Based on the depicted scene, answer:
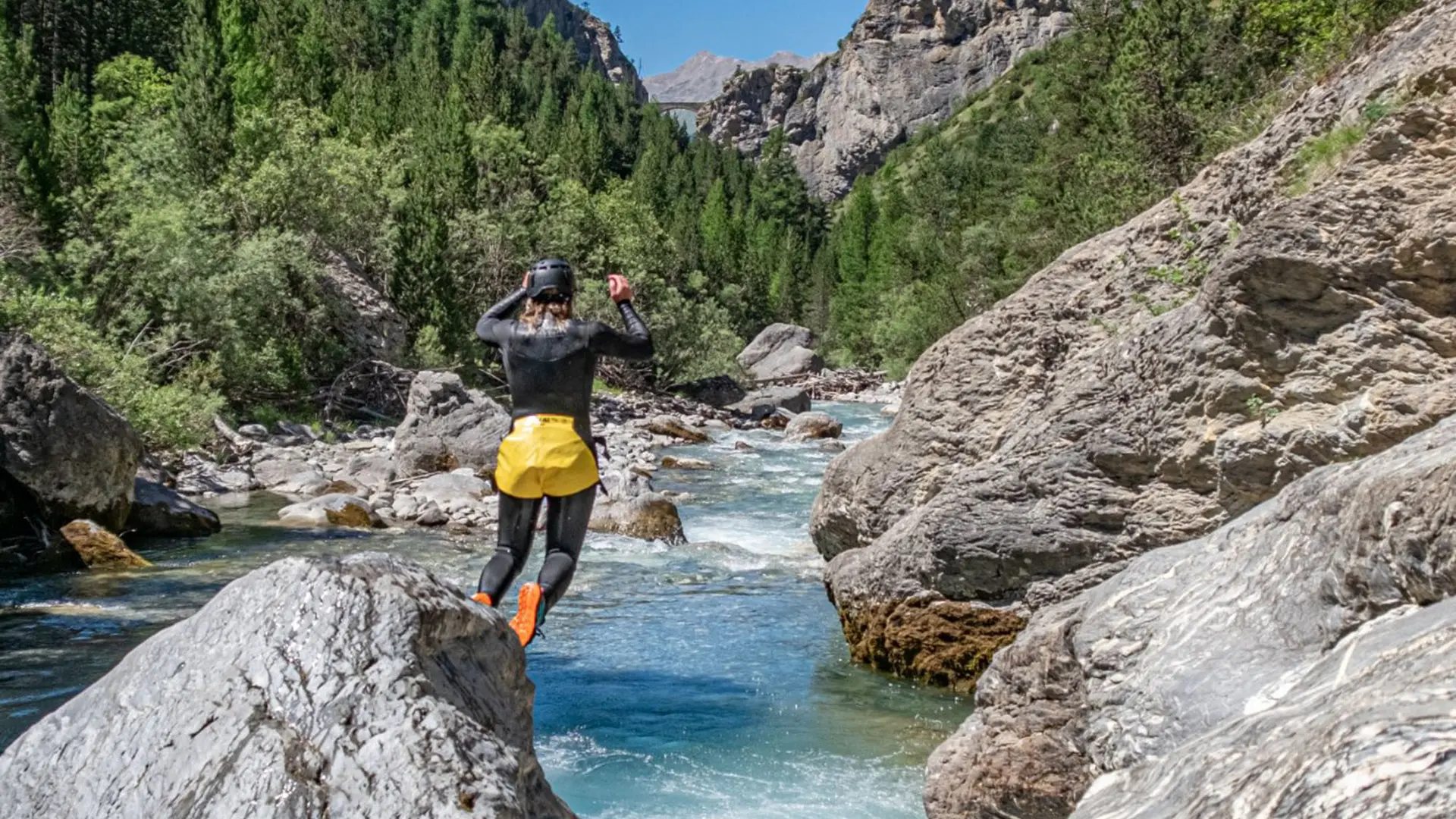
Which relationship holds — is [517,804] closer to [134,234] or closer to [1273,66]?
[1273,66]

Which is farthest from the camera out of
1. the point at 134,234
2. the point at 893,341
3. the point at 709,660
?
the point at 893,341

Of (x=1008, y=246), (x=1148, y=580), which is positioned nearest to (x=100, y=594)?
(x=1148, y=580)

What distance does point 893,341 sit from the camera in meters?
55.3

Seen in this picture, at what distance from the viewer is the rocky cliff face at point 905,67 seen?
474ft

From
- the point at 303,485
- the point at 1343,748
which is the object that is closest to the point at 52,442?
the point at 303,485

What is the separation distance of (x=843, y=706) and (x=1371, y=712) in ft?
23.4

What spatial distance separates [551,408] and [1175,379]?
407cm

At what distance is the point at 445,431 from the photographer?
76.5 ft

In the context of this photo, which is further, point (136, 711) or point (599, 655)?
point (599, 655)

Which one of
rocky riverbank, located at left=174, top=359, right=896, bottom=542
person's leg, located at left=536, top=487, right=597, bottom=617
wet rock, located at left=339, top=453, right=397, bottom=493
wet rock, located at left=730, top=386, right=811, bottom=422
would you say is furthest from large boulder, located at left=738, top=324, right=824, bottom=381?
person's leg, located at left=536, top=487, right=597, bottom=617

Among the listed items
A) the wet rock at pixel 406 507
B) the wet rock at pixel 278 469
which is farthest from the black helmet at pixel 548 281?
the wet rock at pixel 278 469

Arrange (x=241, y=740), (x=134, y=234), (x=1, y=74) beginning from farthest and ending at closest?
(x=1, y=74)
(x=134, y=234)
(x=241, y=740)

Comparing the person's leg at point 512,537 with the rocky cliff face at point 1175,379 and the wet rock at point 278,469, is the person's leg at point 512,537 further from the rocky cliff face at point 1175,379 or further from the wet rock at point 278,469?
the wet rock at point 278,469

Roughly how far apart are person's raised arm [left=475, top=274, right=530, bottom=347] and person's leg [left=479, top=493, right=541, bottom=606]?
804 mm
